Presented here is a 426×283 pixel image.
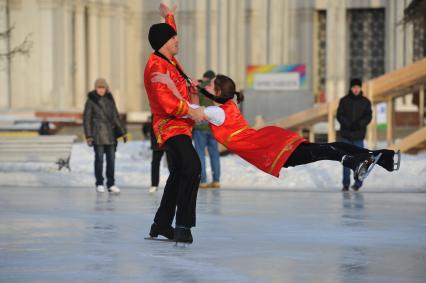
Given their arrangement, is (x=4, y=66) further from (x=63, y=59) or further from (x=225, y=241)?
(x=225, y=241)

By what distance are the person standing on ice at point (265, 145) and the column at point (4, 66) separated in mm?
29303

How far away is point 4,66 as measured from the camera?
3834cm

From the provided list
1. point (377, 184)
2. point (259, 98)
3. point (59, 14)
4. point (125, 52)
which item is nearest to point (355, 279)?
point (377, 184)

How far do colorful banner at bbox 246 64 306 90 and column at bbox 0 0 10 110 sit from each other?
381 inches

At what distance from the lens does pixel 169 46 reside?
30.1 ft

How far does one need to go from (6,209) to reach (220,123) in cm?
503

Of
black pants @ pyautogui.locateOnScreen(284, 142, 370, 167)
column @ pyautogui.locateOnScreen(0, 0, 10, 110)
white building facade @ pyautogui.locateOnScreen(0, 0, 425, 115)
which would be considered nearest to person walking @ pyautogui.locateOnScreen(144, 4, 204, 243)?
black pants @ pyautogui.locateOnScreen(284, 142, 370, 167)

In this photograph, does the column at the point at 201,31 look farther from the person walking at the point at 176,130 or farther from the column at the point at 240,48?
the person walking at the point at 176,130

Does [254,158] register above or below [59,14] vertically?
below

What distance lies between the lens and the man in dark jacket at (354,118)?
56.2ft

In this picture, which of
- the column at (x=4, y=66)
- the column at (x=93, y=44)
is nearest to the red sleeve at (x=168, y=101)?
the column at (x=4, y=66)

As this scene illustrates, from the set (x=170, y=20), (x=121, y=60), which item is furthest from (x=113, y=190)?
(x=121, y=60)

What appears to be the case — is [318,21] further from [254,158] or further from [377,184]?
[254,158]

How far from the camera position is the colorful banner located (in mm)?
31750
